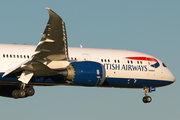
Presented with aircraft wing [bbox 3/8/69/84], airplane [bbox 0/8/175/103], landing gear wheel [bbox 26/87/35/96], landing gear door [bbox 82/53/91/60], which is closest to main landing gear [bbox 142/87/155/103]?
airplane [bbox 0/8/175/103]

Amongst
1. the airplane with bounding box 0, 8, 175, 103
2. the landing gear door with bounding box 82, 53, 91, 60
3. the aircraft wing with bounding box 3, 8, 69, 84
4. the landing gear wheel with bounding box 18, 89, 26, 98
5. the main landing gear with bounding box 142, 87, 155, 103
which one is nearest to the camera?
the aircraft wing with bounding box 3, 8, 69, 84

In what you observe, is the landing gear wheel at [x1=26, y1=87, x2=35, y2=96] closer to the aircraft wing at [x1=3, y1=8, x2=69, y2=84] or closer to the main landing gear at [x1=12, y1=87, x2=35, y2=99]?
the main landing gear at [x1=12, y1=87, x2=35, y2=99]

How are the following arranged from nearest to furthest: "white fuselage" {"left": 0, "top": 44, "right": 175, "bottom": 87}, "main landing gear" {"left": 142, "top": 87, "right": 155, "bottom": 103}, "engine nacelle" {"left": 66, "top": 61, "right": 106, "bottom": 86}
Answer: "engine nacelle" {"left": 66, "top": 61, "right": 106, "bottom": 86}
"white fuselage" {"left": 0, "top": 44, "right": 175, "bottom": 87}
"main landing gear" {"left": 142, "top": 87, "right": 155, "bottom": 103}

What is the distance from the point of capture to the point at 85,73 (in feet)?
93.6

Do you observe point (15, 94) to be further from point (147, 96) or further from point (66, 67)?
point (147, 96)

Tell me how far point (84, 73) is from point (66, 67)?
1.27 m

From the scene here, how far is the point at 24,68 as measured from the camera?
93.7 ft

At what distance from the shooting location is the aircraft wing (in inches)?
946

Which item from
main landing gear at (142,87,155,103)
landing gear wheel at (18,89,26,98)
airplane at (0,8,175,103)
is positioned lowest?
landing gear wheel at (18,89,26,98)

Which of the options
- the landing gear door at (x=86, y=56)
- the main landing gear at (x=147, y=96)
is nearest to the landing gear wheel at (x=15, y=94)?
the landing gear door at (x=86, y=56)

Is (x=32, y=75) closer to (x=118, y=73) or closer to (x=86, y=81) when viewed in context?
(x=86, y=81)

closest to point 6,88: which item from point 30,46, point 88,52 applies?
point 30,46

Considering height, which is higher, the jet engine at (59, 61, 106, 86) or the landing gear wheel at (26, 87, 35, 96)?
the jet engine at (59, 61, 106, 86)

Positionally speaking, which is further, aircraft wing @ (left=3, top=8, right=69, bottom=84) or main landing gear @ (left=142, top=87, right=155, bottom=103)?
main landing gear @ (left=142, top=87, right=155, bottom=103)
